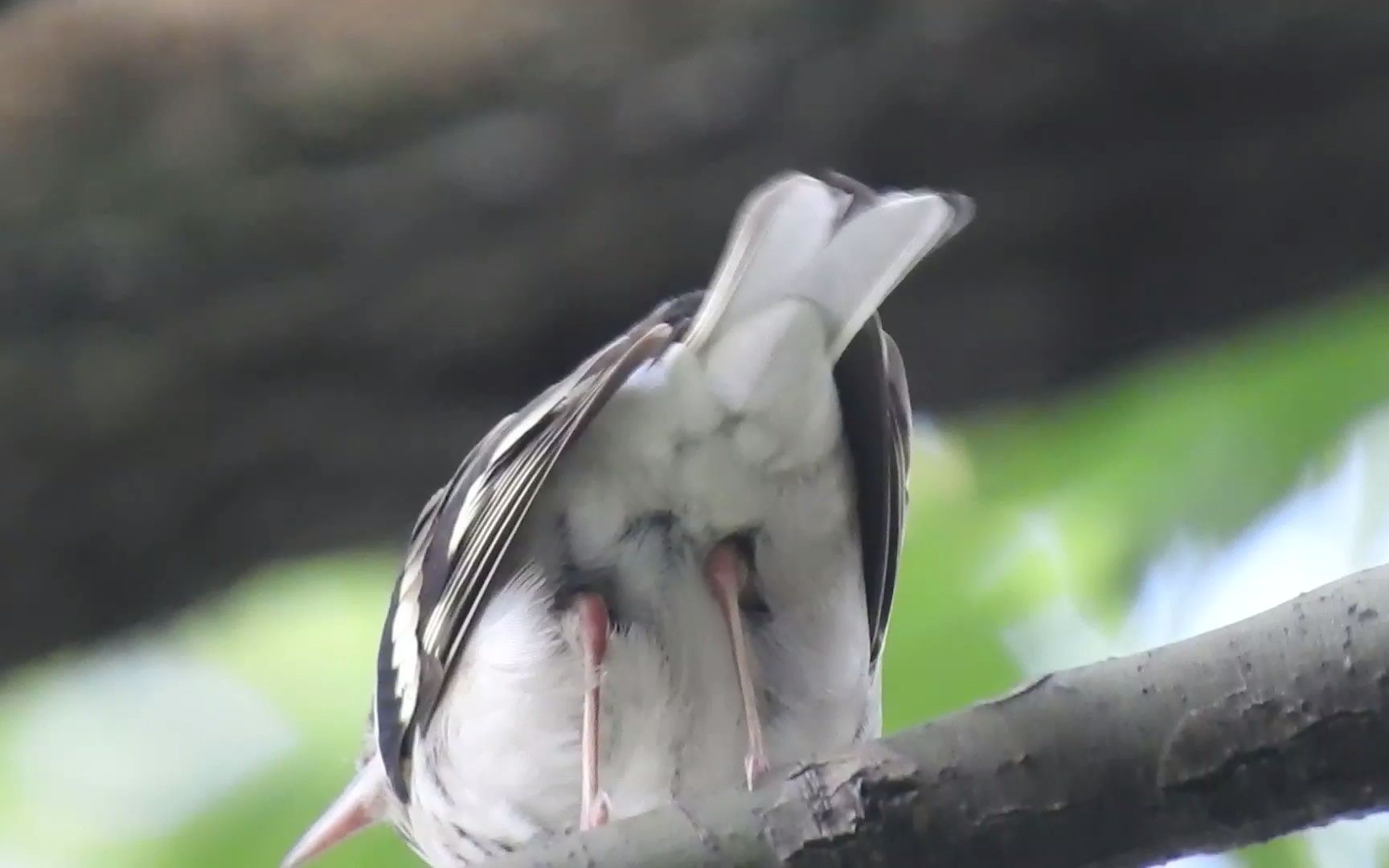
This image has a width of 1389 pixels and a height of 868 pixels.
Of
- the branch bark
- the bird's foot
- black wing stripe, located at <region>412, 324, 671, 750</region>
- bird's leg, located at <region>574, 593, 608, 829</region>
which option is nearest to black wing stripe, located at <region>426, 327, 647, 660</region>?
black wing stripe, located at <region>412, 324, 671, 750</region>

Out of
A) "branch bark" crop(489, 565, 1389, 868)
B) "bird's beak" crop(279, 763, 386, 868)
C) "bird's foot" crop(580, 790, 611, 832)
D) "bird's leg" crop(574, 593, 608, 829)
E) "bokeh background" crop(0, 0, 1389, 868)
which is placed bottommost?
"branch bark" crop(489, 565, 1389, 868)

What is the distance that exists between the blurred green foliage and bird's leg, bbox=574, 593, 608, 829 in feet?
1.57

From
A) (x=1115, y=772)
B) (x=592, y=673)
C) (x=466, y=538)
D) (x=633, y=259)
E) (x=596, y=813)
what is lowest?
(x=1115, y=772)

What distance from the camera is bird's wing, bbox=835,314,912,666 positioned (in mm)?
1513

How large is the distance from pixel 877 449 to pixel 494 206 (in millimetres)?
526

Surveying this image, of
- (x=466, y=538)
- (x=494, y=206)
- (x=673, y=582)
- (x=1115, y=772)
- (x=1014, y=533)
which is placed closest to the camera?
(x=1115, y=772)

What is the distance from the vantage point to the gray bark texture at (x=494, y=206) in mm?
1755

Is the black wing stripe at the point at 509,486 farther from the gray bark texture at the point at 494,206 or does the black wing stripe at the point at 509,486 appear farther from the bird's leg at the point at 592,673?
the gray bark texture at the point at 494,206

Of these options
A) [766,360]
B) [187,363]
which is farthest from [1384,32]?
[187,363]

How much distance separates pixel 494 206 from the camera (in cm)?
178

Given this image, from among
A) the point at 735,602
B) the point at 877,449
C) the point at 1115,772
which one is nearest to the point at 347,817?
the point at 735,602

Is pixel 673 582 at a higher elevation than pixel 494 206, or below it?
below

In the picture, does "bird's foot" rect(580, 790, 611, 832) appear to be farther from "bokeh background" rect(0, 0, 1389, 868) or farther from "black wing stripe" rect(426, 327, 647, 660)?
"bokeh background" rect(0, 0, 1389, 868)

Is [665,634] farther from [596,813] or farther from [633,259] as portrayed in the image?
[633,259]
